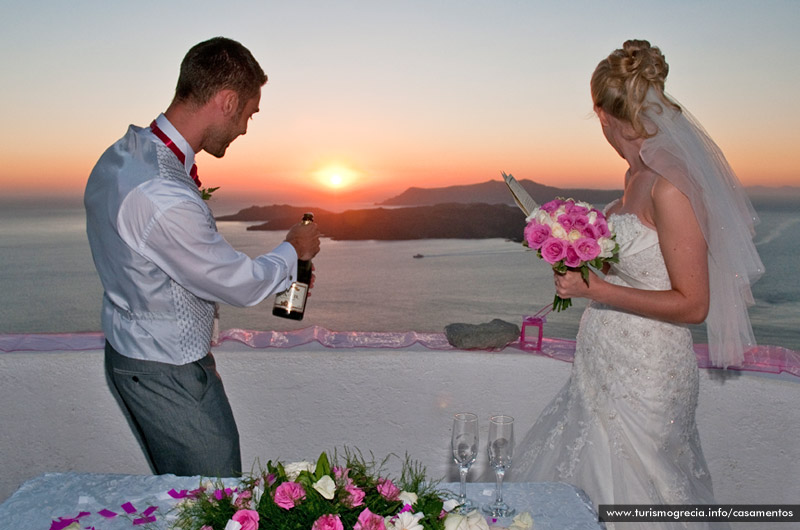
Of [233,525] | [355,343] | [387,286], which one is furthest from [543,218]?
[387,286]

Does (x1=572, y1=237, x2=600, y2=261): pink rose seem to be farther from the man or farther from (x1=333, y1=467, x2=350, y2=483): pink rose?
(x1=333, y1=467, x2=350, y2=483): pink rose

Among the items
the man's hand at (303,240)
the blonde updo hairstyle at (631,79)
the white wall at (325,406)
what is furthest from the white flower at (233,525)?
the white wall at (325,406)

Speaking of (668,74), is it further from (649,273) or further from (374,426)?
(374,426)

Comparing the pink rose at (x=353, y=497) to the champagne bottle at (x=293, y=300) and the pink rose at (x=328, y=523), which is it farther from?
the champagne bottle at (x=293, y=300)

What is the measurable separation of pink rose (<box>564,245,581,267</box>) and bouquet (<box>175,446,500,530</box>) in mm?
931

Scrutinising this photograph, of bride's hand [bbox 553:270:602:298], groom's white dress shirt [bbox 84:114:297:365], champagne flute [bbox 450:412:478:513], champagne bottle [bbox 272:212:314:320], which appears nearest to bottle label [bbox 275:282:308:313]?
champagne bottle [bbox 272:212:314:320]

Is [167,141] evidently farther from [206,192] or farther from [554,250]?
[554,250]

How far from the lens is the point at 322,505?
3.43 ft

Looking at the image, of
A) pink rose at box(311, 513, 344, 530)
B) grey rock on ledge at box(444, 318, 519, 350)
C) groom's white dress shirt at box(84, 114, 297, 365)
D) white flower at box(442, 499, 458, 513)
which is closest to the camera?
pink rose at box(311, 513, 344, 530)

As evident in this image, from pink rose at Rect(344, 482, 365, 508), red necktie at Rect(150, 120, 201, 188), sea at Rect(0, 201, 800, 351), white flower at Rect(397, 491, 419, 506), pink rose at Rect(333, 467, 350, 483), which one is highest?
red necktie at Rect(150, 120, 201, 188)

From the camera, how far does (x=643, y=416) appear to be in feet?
7.09

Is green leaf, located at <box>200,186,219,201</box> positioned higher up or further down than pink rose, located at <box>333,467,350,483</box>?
higher up

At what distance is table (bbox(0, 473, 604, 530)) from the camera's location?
1.44m

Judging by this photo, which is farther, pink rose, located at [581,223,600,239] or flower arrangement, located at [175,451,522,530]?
pink rose, located at [581,223,600,239]
